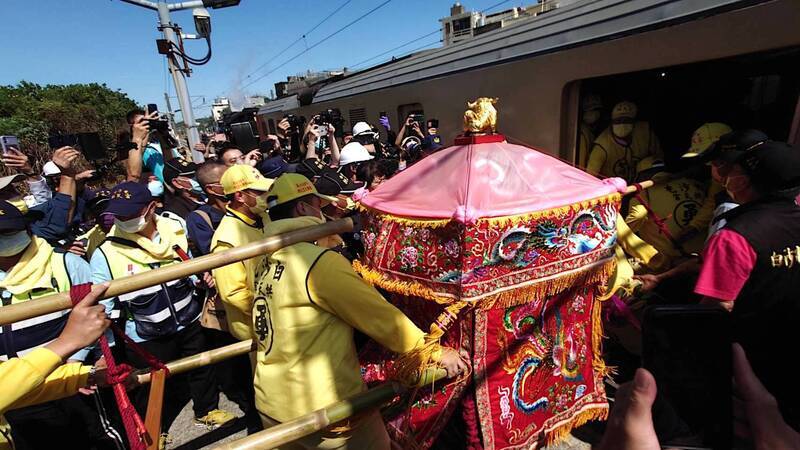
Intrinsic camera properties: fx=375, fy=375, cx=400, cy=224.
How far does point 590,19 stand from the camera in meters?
3.45

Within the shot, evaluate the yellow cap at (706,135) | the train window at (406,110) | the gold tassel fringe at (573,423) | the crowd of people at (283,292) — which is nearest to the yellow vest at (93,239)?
the crowd of people at (283,292)

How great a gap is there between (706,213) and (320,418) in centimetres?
277

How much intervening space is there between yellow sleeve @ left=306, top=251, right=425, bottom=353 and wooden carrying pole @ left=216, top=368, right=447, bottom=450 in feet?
0.52

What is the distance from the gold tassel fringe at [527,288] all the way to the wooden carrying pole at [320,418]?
0.31 m

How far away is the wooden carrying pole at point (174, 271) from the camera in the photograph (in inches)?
43.5

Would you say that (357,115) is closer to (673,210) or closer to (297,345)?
(673,210)

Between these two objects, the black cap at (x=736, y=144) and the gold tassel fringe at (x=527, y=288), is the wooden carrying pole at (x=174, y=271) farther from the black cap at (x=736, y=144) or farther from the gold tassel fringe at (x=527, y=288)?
the black cap at (x=736, y=144)

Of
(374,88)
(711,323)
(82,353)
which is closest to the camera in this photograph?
(711,323)

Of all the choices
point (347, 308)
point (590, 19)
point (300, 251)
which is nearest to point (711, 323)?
point (347, 308)

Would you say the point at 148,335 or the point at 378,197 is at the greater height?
the point at 378,197

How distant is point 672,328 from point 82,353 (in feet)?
8.91

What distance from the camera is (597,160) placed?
3.63 metres

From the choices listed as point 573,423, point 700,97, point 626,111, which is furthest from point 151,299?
point 700,97

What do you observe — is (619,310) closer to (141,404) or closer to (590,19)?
(590,19)
